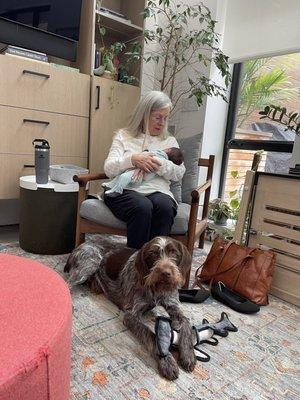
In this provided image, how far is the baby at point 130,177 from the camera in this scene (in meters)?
1.81

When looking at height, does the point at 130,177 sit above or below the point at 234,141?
below

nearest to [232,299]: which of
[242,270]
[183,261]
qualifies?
[242,270]

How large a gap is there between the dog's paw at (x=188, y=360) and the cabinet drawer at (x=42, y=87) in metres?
1.93

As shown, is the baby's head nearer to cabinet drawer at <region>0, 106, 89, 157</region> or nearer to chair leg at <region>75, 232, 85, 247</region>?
chair leg at <region>75, 232, 85, 247</region>

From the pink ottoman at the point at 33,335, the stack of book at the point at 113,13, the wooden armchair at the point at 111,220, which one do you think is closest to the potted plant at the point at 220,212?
the wooden armchair at the point at 111,220

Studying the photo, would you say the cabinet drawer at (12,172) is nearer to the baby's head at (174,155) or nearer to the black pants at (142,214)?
the black pants at (142,214)

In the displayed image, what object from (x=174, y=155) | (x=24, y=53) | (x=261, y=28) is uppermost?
(x=261, y=28)

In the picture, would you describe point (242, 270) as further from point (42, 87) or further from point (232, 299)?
point (42, 87)

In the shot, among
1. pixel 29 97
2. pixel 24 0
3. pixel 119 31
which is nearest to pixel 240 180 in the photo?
pixel 119 31

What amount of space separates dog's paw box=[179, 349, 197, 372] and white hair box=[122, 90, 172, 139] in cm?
138

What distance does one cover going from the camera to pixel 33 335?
0.64m

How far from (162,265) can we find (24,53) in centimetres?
186

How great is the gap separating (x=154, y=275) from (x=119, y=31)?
2.44 metres

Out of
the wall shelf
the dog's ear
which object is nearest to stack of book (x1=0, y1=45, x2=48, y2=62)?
the wall shelf
